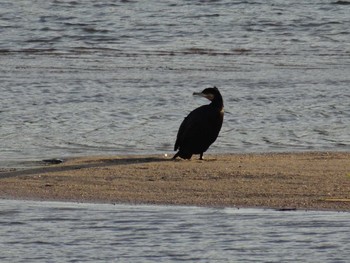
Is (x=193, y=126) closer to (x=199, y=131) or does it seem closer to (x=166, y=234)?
(x=199, y=131)

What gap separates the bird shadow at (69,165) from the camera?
11.3 metres

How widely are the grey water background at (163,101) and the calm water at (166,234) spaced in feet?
0.04

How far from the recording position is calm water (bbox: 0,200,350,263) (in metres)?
8.15

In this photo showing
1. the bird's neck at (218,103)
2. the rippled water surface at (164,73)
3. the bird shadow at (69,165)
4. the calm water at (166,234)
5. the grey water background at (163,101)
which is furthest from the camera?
the rippled water surface at (164,73)

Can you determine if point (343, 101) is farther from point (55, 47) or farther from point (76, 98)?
point (55, 47)

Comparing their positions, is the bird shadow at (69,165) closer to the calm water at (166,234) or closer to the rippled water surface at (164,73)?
the rippled water surface at (164,73)

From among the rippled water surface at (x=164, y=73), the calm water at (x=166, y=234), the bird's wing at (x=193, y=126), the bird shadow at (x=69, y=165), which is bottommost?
the rippled water surface at (x=164, y=73)

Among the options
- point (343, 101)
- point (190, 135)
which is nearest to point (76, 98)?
point (343, 101)

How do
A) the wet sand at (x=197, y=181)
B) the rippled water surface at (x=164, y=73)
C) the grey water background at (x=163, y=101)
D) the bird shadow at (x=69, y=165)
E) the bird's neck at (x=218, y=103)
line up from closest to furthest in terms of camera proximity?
1. the grey water background at (x=163, y=101)
2. the wet sand at (x=197, y=181)
3. the bird shadow at (x=69, y=165)
4. the bird's neck at (x=218, y=103)
5. the rippled water surface at (x=164, y=73)

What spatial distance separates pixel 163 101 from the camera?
1691 centimetres

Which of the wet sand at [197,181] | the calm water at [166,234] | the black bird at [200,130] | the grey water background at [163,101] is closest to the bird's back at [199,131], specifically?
the black bird at [200,130]

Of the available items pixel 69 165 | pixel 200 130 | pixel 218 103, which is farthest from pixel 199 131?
pixel 69 165

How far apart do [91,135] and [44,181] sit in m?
3.23

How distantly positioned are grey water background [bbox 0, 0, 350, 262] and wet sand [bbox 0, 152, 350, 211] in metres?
0.32
